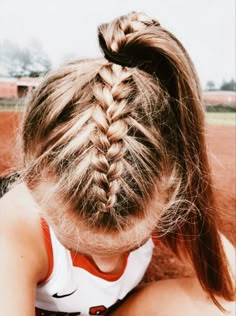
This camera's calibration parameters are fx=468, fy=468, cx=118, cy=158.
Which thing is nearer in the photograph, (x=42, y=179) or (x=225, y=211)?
(x=42, y=179)

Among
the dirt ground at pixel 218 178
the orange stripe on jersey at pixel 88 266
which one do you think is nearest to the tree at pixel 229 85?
the dirt ground at pixel 218 178

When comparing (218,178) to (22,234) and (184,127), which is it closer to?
(184,127)

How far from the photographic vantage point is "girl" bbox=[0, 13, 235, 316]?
643mm

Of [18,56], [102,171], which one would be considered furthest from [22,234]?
[18,56]

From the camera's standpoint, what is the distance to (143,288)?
1.00 metres

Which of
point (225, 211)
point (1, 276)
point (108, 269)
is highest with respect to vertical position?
point (1, 276)

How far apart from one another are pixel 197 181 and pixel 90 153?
0.28m

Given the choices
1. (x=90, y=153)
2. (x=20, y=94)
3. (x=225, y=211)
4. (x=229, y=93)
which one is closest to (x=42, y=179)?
(x=90, y=153)

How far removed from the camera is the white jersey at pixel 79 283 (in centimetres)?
82

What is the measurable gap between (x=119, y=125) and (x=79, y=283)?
1.23 ft

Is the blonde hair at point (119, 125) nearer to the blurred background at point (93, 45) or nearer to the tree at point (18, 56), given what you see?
the blurred background at point (93, 45)

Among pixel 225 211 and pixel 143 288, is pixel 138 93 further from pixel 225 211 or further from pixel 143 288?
pixel 225 211

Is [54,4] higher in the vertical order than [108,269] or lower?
higher

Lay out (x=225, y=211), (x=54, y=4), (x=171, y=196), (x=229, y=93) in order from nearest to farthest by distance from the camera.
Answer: (x=171, y=196), (x=54, y=4), (x=225, y=211), (x=229, y=93)
